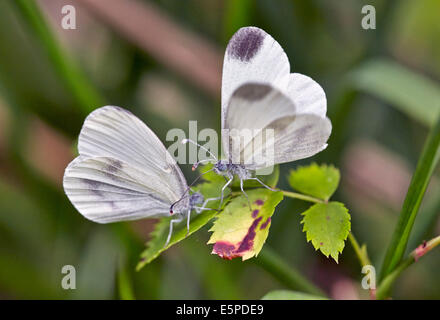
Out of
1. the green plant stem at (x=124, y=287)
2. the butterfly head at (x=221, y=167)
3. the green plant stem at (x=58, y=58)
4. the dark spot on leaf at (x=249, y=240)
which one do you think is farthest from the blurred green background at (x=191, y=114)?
the dark spot on leaf at (x=249, y=240)

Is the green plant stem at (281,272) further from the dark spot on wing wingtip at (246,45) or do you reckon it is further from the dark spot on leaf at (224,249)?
the dark spot on wing wingtip at (246,45)

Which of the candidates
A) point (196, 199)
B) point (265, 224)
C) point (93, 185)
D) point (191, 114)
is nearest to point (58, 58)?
point (93, 185)

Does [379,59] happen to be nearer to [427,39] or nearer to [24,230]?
[427,39]

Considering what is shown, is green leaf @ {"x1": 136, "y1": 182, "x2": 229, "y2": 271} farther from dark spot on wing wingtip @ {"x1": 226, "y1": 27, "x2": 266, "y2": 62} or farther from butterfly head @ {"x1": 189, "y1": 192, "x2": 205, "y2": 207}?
dark spot on wing wingtip @ {"x1": 226, "y1": 27, "x2": 266, "y2": 62}

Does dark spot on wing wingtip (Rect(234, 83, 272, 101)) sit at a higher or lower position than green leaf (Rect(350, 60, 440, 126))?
higher

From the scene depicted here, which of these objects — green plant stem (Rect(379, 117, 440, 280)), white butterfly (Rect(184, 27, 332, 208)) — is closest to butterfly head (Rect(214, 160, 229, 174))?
white butterfly (Rect(184, 27, 332, 208))

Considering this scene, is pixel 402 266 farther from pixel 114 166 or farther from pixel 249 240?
pixel 114 166
